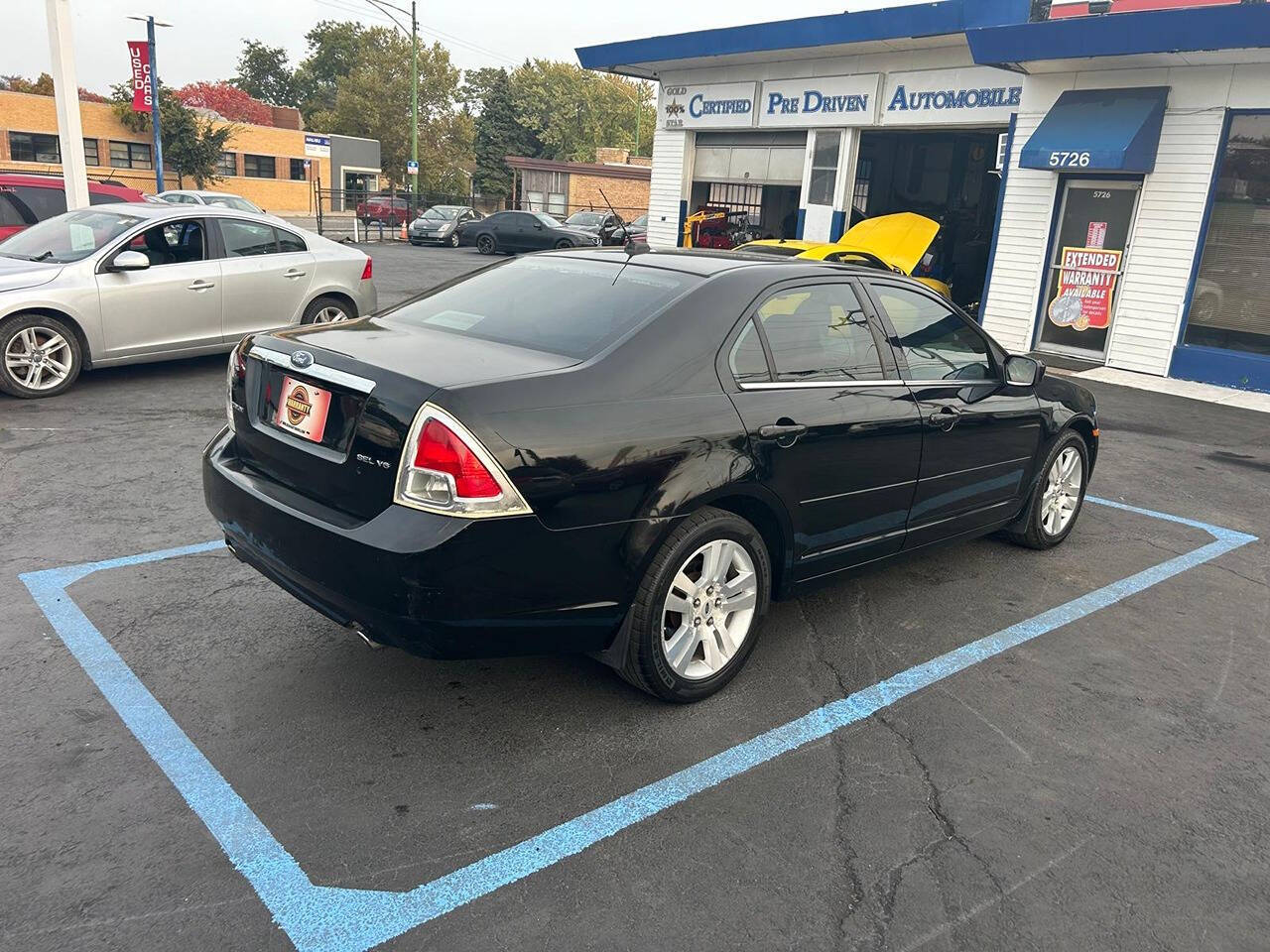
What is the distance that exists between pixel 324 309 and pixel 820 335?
6918 millimetres

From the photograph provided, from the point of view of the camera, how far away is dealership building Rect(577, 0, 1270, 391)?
1156 cm

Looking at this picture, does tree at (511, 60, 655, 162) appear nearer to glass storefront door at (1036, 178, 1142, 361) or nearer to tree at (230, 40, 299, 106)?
tree at (230, 40, 299, 106)

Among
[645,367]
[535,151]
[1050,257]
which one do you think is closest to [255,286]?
[645,367]

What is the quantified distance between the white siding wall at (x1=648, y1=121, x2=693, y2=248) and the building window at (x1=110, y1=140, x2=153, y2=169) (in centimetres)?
3828

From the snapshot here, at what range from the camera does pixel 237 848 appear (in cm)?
268

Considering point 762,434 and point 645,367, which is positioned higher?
point 645,367

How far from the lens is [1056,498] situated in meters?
5.53

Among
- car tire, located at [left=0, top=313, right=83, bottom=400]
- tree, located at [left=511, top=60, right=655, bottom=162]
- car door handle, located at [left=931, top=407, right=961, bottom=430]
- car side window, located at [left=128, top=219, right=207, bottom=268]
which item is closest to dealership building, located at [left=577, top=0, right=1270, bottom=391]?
car door handle, located at [left=931, top=407, right=961, bottom=430]

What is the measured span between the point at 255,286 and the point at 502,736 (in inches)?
269

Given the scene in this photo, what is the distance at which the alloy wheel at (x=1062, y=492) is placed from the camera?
5438mm

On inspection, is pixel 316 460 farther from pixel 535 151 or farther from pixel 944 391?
pixel 535 151

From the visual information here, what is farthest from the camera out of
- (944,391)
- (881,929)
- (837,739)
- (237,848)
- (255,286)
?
(255,286)

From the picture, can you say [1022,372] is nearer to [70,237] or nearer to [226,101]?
[70,237]

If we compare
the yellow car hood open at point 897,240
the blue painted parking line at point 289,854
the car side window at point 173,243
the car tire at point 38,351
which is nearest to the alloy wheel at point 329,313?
the car side window at point 173,243
